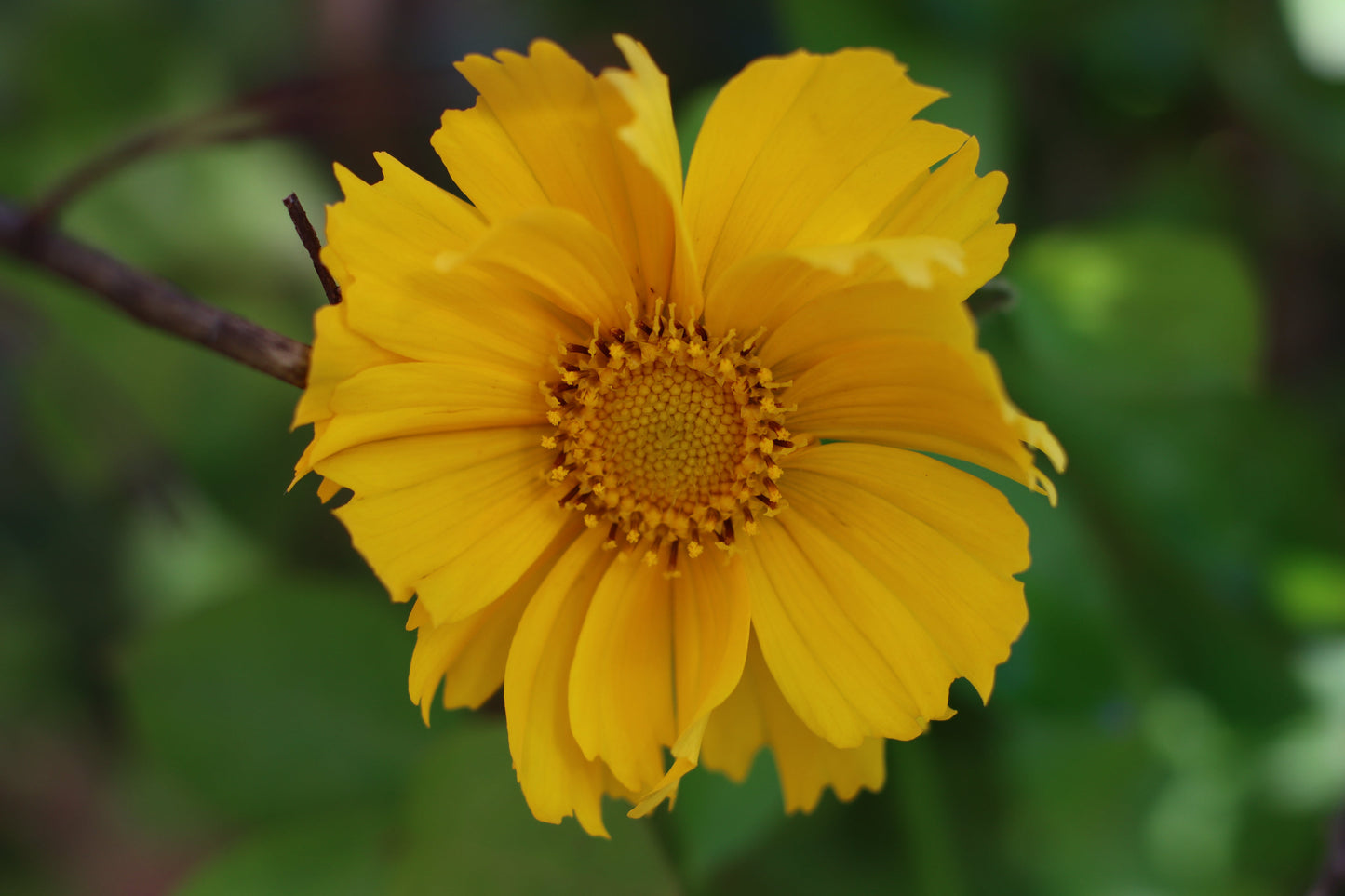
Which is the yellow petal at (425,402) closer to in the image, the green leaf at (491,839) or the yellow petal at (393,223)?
the yellow petal at (393,223)

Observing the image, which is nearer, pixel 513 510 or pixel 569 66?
pixel 569 66

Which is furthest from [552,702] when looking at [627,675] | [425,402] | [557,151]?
[557,151]

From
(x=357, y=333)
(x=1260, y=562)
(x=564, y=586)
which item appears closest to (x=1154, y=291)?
(x=1260, y=562)

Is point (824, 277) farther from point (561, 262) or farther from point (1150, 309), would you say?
point (1150, 309)

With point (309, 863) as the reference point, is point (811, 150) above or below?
above

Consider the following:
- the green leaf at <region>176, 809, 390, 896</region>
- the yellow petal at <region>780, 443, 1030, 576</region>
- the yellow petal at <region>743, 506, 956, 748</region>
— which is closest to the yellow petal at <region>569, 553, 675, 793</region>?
the yellow petal at <region>743, 506, 956, 748</region>

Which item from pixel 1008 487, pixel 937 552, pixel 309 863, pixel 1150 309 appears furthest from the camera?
pixel 1150 309

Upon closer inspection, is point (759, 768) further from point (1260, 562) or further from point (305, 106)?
point (305, 106)
